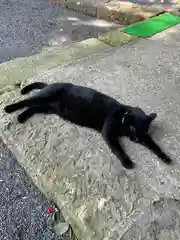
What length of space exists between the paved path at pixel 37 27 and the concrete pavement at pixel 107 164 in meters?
1.31

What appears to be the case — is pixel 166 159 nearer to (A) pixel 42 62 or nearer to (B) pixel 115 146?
(B) pixel 115 146

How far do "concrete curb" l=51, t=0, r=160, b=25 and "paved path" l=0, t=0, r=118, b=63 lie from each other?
0.37ft

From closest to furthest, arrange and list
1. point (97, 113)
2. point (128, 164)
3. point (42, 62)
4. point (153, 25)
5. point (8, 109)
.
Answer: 1. point (128, 164)
2. point (97, 113)
3. point (8, 109)
4. point (42, 62)
5. point (153, 25)

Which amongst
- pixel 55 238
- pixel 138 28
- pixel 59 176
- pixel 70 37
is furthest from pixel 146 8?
A: pixel 55 238

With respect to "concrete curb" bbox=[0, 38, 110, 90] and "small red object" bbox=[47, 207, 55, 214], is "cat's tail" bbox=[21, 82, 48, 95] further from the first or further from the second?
"small red object" bbox=[47, 207, 55, 214]

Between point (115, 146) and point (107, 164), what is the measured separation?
13cm

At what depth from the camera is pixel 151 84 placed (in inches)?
110

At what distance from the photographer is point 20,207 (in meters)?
2.09

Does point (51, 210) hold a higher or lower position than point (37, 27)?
lower

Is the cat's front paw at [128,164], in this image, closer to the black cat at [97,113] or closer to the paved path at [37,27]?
the black cat at [97,113]

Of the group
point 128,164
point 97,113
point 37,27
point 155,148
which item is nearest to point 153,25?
point 37,27

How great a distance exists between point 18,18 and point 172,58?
8.64ft

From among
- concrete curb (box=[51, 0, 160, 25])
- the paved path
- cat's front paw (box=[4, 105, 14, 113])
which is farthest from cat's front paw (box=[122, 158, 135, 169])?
concrete curb (box=[51, 0, 160, 25])

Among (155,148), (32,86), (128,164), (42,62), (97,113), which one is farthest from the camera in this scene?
(42,62)
